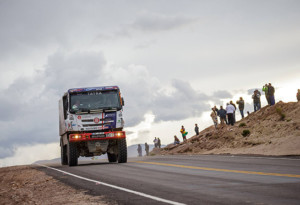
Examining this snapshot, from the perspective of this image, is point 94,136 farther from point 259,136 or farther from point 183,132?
point 183,132

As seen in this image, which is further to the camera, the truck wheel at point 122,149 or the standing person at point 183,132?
the standing person at point 183,132

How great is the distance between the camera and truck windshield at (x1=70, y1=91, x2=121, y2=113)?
19.9 metres

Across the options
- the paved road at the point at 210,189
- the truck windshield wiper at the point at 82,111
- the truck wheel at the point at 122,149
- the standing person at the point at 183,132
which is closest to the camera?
the paved road at the point at 210,189

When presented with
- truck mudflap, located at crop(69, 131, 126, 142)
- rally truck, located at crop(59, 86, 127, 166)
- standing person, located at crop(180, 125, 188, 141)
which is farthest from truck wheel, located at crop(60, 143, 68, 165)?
standing person, located at crop(180, 125, 188, 141)

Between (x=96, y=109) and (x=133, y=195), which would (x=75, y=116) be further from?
(x=133, y=195)

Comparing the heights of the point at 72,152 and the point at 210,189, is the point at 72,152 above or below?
above

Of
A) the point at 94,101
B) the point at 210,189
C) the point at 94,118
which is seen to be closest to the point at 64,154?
the point at 94,118

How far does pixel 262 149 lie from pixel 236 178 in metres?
14.5

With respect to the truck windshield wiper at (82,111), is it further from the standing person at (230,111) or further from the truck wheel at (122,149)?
the standing person at (230,111)

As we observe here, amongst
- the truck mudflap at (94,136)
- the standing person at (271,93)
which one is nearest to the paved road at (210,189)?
the truck mudflap at (94,136)

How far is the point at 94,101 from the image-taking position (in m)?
20.1

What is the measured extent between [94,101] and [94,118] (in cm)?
81

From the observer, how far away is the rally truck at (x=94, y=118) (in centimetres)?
1986

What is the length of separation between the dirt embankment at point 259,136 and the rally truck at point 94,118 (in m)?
8.89
